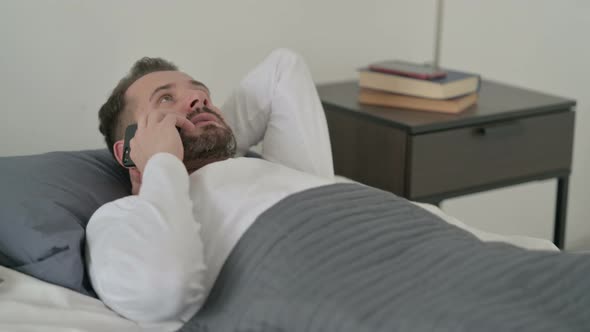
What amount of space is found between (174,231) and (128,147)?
31 centimetres

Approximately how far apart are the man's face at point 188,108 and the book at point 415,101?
1.94 feet

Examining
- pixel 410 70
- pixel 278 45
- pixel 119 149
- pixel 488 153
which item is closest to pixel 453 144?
pixel 488 153

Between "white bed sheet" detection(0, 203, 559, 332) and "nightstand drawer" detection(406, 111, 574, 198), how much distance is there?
87 centimetres

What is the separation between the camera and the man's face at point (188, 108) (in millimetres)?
1486

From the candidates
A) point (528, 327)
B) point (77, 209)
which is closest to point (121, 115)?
point (77, 209)

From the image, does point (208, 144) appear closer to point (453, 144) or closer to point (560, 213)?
point (453, 144)

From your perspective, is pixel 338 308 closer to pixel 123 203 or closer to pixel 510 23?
pixel 123 203

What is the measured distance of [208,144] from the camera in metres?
1.49

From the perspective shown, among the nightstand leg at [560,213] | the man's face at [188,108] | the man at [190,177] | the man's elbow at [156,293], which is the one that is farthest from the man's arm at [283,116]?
the nightstand leg at [560,213]

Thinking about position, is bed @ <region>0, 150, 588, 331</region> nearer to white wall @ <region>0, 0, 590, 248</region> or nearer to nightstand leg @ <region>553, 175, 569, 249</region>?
white wall @ <region>0, 0, 590, 248</region>

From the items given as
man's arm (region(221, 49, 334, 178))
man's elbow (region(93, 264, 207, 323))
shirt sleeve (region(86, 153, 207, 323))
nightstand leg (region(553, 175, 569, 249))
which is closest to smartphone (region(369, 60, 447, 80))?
man's arm (region(221, 49, 334, 178))

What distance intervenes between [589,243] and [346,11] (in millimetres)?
1430

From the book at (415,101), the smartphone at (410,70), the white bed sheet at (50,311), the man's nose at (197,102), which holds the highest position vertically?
the man's nose at (197,102)

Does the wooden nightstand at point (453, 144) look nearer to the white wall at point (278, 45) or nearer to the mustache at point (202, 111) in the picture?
the white wall at point (278, 45)
